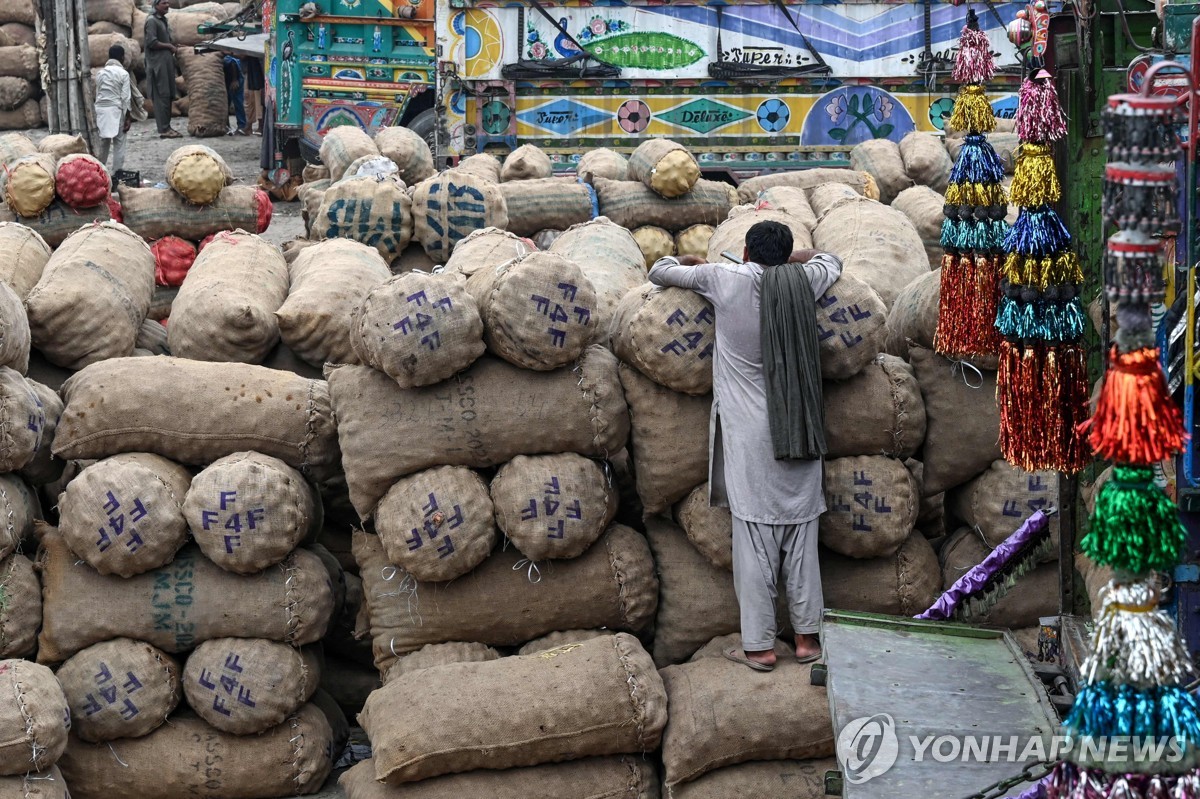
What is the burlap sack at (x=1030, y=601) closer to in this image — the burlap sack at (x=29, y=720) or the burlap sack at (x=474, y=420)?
the burlap sack at (x=474, y=420)

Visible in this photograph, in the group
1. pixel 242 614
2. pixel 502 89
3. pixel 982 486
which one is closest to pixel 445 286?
pixel 242 614

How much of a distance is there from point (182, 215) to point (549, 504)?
387 cm

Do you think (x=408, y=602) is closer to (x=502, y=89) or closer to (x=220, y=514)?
(x=220, y=514)

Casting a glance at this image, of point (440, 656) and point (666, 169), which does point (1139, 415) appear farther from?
point (666, 169)

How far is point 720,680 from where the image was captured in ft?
15.8

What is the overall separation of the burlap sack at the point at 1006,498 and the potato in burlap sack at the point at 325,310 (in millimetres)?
2519

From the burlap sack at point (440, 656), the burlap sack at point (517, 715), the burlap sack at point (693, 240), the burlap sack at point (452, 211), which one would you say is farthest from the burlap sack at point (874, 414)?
the burlap sack at point (693, 240)

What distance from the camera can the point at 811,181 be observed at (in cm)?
968

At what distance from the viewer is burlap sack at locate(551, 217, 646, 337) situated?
20.5 ft

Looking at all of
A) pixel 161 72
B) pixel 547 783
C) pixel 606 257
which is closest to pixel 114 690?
pixel 547 783

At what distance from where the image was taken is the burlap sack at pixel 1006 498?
5129 millimetres

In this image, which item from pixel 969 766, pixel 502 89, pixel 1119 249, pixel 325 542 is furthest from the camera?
pixel 502 89

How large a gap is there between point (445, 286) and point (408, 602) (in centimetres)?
114

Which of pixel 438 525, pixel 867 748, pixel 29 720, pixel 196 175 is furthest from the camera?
pixel 196 175
